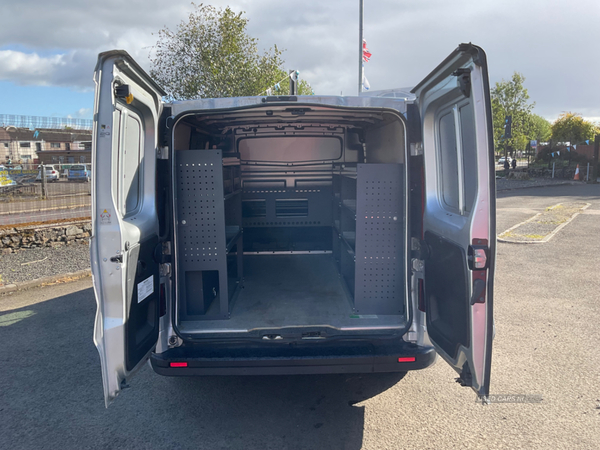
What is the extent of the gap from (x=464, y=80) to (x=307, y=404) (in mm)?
2569

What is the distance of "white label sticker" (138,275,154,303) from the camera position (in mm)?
2788

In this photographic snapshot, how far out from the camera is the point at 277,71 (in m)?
14.5

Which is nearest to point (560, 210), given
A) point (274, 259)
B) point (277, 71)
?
point (277, 71)

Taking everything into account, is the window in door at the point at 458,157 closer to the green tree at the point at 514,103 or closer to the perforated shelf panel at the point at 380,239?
the perforated shelf panel at the point at 380,239

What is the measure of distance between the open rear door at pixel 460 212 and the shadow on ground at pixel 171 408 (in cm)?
100

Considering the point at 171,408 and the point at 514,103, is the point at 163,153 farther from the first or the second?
the point at 514,103

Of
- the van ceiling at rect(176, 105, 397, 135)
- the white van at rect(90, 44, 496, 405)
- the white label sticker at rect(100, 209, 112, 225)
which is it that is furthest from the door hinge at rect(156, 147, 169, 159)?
the white label sticker at rect(100, 209, 112, 225)

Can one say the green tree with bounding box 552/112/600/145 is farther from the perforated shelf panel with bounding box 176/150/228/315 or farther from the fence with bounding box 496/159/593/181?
the perforated shelf panel with bounding box 176/150/228/315

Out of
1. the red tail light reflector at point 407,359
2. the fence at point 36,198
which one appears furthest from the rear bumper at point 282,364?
the fence at point 36,198

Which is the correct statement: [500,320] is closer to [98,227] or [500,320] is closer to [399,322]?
[399,322]

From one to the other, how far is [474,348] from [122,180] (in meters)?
2.33

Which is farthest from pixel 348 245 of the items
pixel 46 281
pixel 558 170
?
pixel 558 170

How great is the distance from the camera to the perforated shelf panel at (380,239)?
339 centimetres

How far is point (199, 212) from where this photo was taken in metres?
3.40
